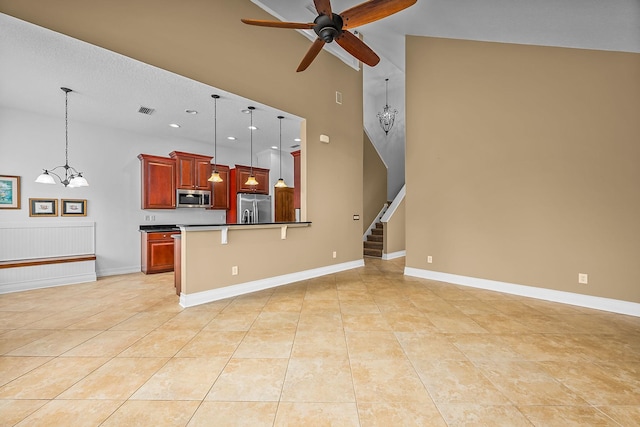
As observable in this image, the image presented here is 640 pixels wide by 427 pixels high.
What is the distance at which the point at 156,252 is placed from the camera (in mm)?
5336

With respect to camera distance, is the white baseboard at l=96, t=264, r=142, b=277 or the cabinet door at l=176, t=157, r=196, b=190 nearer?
the white baseboard at l=96, t=264, r=142, b=277

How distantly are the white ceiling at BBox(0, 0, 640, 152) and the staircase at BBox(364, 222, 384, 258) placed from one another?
377 centimetres

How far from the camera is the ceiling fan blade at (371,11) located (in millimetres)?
2258

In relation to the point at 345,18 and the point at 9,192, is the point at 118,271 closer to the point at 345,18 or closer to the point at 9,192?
the point at 9,192

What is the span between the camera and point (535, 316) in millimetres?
3045

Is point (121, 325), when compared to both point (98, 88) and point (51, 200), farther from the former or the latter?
point (51, 200)

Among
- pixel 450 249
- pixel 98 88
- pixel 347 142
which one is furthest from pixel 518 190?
pixel 98 88

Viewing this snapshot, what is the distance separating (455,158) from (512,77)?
133 cm

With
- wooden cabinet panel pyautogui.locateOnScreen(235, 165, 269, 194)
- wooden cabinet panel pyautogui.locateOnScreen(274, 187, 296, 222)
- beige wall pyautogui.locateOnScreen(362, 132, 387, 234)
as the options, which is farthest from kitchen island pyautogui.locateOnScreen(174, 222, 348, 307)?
beige wall pyautogui.locateOnScreen(362, 132, 387, 234)

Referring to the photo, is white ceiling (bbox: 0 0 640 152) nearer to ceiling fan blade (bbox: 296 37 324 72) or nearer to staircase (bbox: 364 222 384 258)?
ceiling fan blade (bbox: 296 37 324 72)

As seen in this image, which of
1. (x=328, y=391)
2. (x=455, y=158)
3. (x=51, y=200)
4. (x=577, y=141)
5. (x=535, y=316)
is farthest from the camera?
(x=51, y=200)

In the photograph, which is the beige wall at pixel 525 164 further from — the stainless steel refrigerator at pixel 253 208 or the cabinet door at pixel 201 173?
the cabinet door at pixel 201 173

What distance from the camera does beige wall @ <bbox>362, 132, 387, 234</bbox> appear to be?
8.00 m

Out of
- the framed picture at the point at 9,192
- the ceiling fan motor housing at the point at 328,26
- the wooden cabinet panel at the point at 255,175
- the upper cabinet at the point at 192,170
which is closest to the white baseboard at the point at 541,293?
the ceiling fan motor housing at the point at 328,26
